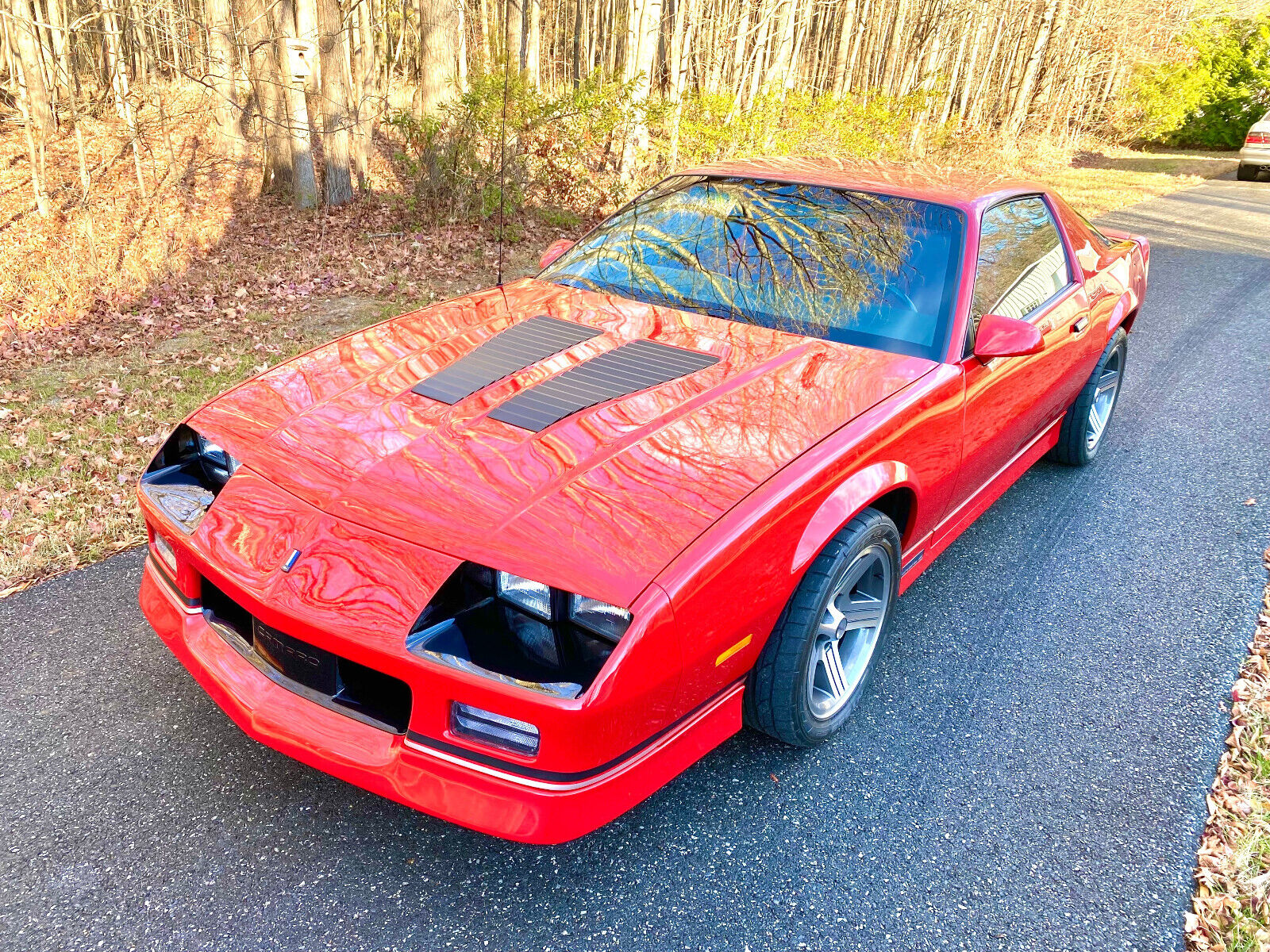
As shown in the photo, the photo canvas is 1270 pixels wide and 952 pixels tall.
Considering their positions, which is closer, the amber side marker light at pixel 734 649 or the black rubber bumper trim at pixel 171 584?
the amber side marker light at pixel 734 649

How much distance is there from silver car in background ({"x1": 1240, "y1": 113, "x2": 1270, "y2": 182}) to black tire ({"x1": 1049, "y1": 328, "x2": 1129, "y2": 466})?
1495 cm

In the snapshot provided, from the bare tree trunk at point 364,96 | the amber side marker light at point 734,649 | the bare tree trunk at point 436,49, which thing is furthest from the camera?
the bare tree trunk at point 436,49

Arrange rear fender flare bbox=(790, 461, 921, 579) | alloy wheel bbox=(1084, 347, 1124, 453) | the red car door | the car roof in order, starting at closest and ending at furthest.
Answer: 1. rear fender flare bbox=(790, 461, 921, 579)
2. the red car door
3. the car roof
4. alloy wheel bbox=(1084, 347, 1124, 453)

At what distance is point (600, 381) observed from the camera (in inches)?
102

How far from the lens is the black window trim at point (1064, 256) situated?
2904mm

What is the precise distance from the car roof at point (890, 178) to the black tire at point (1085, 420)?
909mm

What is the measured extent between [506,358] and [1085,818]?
2.13 meters

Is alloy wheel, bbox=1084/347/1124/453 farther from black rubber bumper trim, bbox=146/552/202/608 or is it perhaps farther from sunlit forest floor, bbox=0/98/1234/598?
sunlit forest floor, bbox=0/98/1234/598

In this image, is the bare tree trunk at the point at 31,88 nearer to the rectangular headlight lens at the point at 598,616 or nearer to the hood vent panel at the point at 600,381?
the hood vent panel at the point at 600,381

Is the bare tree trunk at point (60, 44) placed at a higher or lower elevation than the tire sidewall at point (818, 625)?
higher

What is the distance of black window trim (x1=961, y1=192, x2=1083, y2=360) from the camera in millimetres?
2904

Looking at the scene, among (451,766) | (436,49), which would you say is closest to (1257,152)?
(436,49)

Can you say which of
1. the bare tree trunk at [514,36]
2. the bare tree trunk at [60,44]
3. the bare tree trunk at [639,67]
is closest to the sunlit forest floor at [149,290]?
the bare tree trunk at [639,67]

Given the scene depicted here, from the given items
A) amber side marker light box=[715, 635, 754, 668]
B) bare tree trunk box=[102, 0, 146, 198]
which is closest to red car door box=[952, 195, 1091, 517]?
amber side marker light box=[715, 635, 754, 668]
